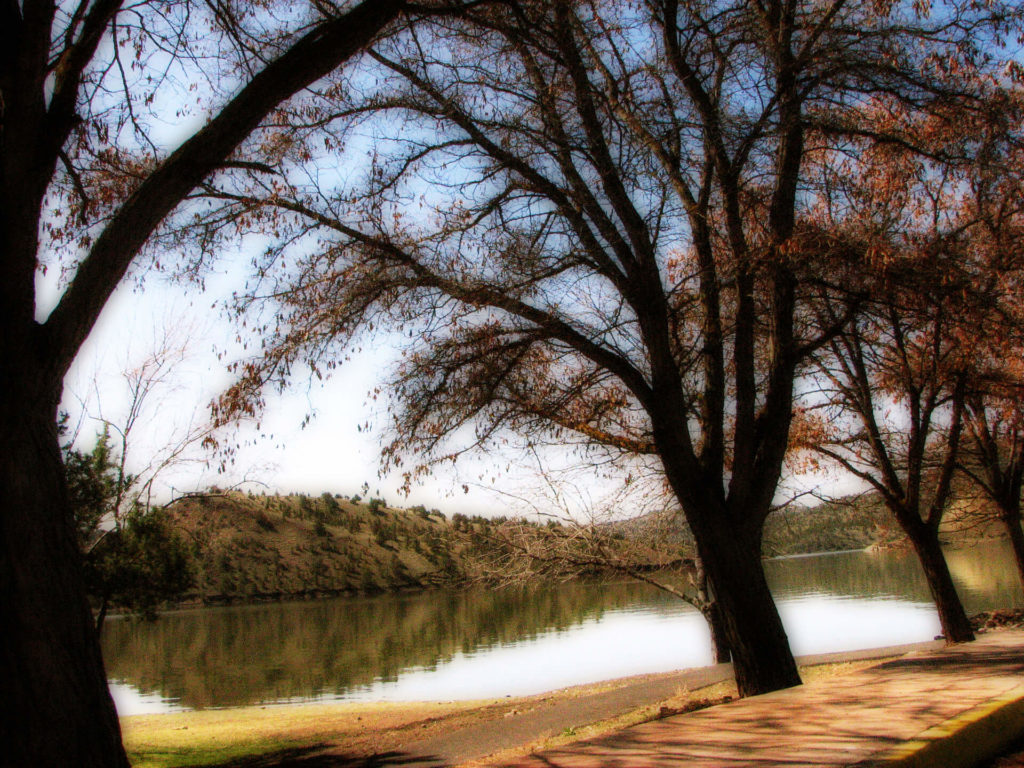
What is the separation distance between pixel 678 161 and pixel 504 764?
6471mm

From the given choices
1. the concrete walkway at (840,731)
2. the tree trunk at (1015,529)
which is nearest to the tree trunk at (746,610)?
the concrete walkway at (840,731)

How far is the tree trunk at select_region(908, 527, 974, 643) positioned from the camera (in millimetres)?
13758

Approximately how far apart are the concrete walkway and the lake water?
11.9 meters

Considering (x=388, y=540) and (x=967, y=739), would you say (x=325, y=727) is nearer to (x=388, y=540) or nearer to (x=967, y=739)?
(x=967, y=739)

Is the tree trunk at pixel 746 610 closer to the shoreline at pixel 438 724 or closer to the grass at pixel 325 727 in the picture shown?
the shoreline at pixel 438 724

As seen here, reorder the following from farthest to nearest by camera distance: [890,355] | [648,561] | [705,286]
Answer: [648,561]
[890,355]
[705,286]

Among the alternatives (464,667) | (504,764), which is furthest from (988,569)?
(504,764)

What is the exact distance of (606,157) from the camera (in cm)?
850

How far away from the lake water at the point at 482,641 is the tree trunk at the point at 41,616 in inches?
534

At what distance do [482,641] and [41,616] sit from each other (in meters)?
32.9

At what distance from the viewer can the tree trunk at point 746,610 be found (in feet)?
27.0

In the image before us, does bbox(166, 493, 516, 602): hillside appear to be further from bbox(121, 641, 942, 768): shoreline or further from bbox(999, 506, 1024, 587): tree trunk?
bbox(999, 506, 1024, 587): tree trunk

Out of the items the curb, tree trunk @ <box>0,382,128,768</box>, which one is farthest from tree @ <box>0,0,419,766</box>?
the curb

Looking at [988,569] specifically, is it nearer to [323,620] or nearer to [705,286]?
[323,620]
